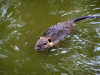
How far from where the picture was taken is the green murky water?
3.66 m

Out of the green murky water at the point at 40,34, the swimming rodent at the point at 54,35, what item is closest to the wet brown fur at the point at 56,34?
the swimming rodent at the point at 54,35

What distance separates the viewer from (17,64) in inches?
154

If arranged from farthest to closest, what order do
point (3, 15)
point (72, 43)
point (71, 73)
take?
point (3, 15), point (72, 43), point (71, 73)

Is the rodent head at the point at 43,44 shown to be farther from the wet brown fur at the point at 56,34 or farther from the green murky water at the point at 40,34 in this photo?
the green murky water at the point at 40,34

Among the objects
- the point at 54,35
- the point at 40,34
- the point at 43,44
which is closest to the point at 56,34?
the point at 54,35

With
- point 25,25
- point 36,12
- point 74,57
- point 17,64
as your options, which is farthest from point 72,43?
point 36,12

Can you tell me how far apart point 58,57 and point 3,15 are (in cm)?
380

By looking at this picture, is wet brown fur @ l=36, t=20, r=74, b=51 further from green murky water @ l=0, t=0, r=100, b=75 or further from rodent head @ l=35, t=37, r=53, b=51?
green murky water @ l=0, t=0, r=100, b=75

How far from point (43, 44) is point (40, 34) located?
0.90 m

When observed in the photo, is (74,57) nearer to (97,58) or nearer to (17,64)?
(97,58)

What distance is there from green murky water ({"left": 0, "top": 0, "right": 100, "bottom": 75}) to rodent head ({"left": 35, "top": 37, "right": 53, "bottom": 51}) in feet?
0.63

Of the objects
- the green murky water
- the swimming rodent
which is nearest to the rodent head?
the swimming rodent

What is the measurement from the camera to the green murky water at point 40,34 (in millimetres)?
3656

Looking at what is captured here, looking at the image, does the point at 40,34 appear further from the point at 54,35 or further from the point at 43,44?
the point at 43,44
